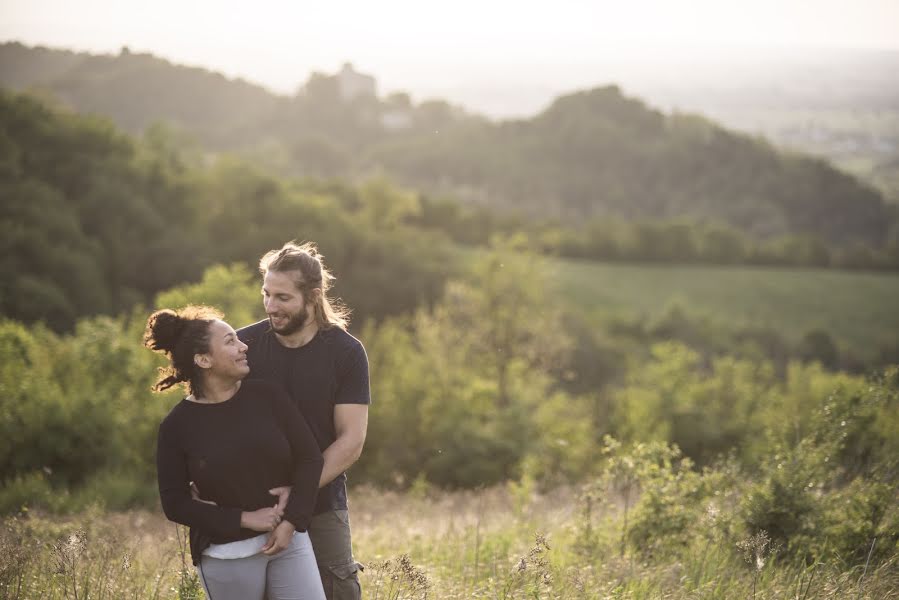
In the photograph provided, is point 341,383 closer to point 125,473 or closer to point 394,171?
point 125,473

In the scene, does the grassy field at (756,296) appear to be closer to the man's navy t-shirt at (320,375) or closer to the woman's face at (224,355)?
the man's navy t-shirt at (320,375)

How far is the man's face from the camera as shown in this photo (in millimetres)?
3594

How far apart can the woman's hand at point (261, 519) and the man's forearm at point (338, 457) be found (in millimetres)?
336

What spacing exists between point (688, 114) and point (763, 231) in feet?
152

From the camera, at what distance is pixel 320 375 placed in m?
3.67

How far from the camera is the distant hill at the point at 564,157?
10056cm

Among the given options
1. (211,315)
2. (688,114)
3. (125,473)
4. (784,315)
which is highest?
(688,114)

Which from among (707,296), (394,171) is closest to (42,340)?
(707,296)

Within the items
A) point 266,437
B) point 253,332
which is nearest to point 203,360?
point 266,437

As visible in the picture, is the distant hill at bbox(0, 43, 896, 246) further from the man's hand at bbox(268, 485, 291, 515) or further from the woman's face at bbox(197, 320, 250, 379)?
the man's hand at bbox(268, 485, 291, 515)

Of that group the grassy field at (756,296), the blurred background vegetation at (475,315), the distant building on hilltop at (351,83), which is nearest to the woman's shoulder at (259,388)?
the blurred background vegetation at (475,315)

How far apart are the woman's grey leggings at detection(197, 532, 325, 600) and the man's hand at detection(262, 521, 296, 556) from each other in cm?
6

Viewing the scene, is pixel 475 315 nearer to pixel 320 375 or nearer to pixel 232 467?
pixel 320 375

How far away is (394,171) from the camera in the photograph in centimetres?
12938
